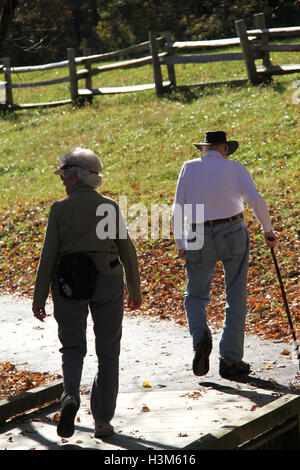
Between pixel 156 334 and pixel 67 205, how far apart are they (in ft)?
12.8

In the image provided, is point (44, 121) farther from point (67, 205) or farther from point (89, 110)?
point (67, 205)

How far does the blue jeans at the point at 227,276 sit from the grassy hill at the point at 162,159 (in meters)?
1.45

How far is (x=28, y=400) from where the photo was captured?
5.99 metres

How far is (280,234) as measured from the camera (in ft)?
36.2

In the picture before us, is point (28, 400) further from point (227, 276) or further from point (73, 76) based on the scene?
point (73, 76)

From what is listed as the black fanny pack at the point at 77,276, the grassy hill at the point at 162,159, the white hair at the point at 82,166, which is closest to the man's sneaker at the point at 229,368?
the grassy hill at the point at 162,159

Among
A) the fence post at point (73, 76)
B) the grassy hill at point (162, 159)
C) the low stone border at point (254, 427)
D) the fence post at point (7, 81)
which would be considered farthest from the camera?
the fence post at point (7, 81)

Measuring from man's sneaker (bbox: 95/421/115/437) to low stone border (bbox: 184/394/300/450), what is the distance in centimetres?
97

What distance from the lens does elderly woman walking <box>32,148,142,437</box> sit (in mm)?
5048

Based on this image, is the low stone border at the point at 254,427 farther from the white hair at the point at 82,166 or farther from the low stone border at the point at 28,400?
the low stone border at the point at 28,400

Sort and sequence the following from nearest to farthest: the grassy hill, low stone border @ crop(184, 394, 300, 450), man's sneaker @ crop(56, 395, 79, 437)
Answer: low stone border @ crop(184, 394, 300, 450), man's sneaker @ crop(56, 395, 79, 437), the grassy hill

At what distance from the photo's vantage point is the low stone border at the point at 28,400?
5.79 m

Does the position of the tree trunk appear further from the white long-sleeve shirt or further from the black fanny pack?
the black fanny pack

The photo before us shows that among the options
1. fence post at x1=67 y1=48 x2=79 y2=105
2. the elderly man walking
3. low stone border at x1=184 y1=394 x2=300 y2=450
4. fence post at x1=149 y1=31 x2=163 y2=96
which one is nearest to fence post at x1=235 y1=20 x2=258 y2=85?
fence post at x1=149 y1=31 x2=163 y2=96
